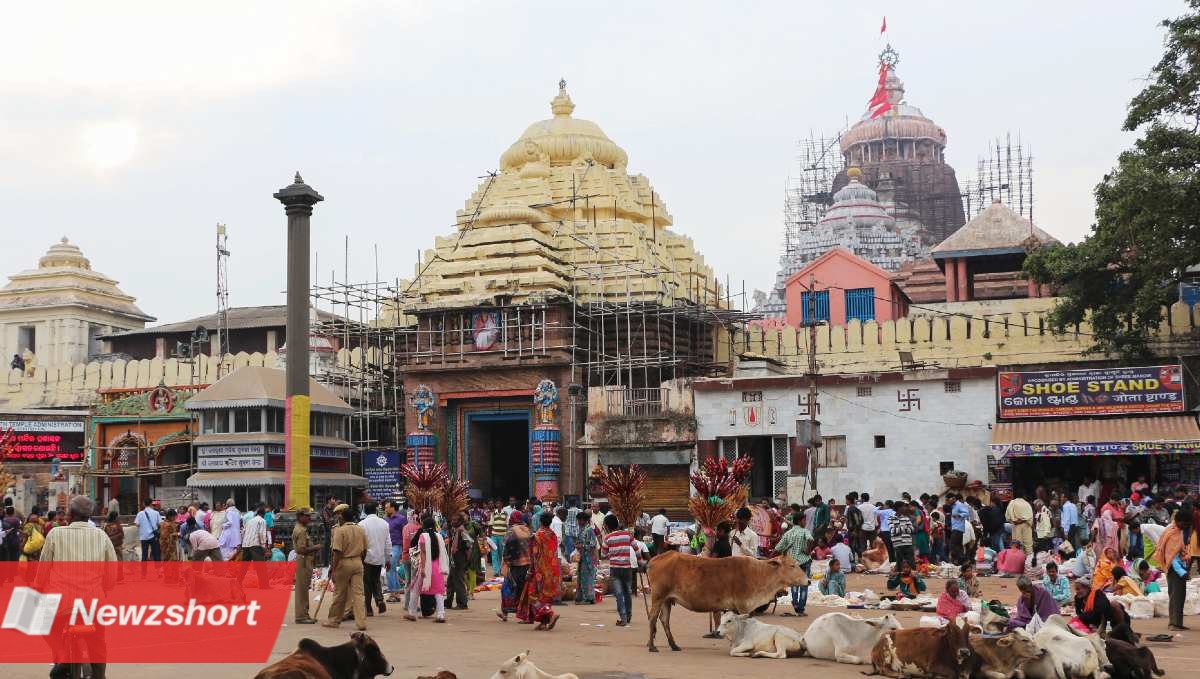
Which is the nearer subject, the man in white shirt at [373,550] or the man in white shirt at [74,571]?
the man in white shirt at [74,571]

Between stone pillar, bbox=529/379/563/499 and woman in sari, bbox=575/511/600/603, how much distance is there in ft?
45.2

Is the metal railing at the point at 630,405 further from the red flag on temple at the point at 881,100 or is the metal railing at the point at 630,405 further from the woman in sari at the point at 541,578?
the red flag on temple at the point at 881,100

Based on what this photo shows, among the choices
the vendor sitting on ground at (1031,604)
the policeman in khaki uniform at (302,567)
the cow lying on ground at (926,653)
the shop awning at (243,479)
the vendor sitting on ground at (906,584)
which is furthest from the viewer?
the shop awning at (243,479)

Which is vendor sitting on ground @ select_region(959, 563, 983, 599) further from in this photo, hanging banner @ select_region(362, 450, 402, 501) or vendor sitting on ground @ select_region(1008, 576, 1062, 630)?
hanging banner @ select_region(362, 450, 402, 501)

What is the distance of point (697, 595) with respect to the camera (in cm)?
1368

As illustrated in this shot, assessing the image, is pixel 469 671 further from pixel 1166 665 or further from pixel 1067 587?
pixel 1067 587

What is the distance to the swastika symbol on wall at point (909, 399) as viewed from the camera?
2958cm

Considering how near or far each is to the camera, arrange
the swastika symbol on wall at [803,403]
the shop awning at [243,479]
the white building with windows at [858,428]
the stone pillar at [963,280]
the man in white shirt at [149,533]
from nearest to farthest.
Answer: the man in white shirt at [149,533]
the white building with windows at [858,428]
the swastika symbol on wall at [803,403]
the shop awning at [243,479]
the stone pillar at [963,280]

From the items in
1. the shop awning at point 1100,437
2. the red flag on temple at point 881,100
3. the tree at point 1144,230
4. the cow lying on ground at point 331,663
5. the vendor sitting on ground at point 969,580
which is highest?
the red flag on temple at point 881,100

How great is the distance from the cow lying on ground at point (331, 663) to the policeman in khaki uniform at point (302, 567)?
623cm

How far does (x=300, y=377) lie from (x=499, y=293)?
10.6 meters

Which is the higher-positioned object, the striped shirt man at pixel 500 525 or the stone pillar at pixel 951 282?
the stone pillar at pixel 951 282

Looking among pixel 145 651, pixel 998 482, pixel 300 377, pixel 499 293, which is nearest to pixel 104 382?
pixel 499 293

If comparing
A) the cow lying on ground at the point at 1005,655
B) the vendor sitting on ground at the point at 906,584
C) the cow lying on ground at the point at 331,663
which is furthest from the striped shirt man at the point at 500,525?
the cow lying on ground at the point at 331,663
